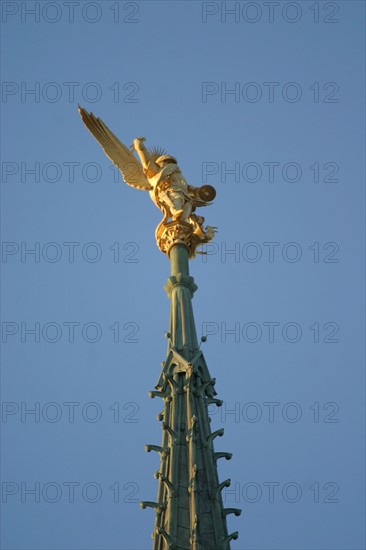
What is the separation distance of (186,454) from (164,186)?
13784 mm

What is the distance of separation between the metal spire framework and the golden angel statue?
3.99m

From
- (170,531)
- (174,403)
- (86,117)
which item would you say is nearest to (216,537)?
(170,531)

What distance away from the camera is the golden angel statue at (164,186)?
158ft

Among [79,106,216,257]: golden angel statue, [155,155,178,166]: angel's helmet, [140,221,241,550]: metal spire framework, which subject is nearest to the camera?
[140,221,241,550]: metal spire framework

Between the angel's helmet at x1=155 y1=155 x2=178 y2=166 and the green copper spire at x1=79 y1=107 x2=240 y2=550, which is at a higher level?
the angel's helmet at x1=155 y1=155 x2=178 y2=166

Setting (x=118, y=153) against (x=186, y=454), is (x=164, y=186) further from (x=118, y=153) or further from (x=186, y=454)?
(x=186, y=454)

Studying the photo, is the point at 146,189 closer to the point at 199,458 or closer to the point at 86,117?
the point at 86,117

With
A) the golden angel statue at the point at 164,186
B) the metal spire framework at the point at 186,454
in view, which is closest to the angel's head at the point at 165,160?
the golden angel statue at the point at 164,186

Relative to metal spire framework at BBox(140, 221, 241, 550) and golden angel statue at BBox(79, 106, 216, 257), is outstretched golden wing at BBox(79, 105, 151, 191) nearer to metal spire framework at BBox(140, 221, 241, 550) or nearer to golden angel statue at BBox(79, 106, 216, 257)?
golden angel statue at BBox(79, 106, 216, 257)

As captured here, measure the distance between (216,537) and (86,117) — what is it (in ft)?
70.7

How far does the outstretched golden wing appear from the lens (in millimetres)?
50781

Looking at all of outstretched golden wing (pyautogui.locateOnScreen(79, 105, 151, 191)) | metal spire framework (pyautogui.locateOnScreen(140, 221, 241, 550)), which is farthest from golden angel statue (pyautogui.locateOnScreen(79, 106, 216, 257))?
metal spire framework (pyautogui.locateOnScreen(140, 221, 241, 550))

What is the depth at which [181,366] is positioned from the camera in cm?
4122

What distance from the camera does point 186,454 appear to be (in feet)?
127
